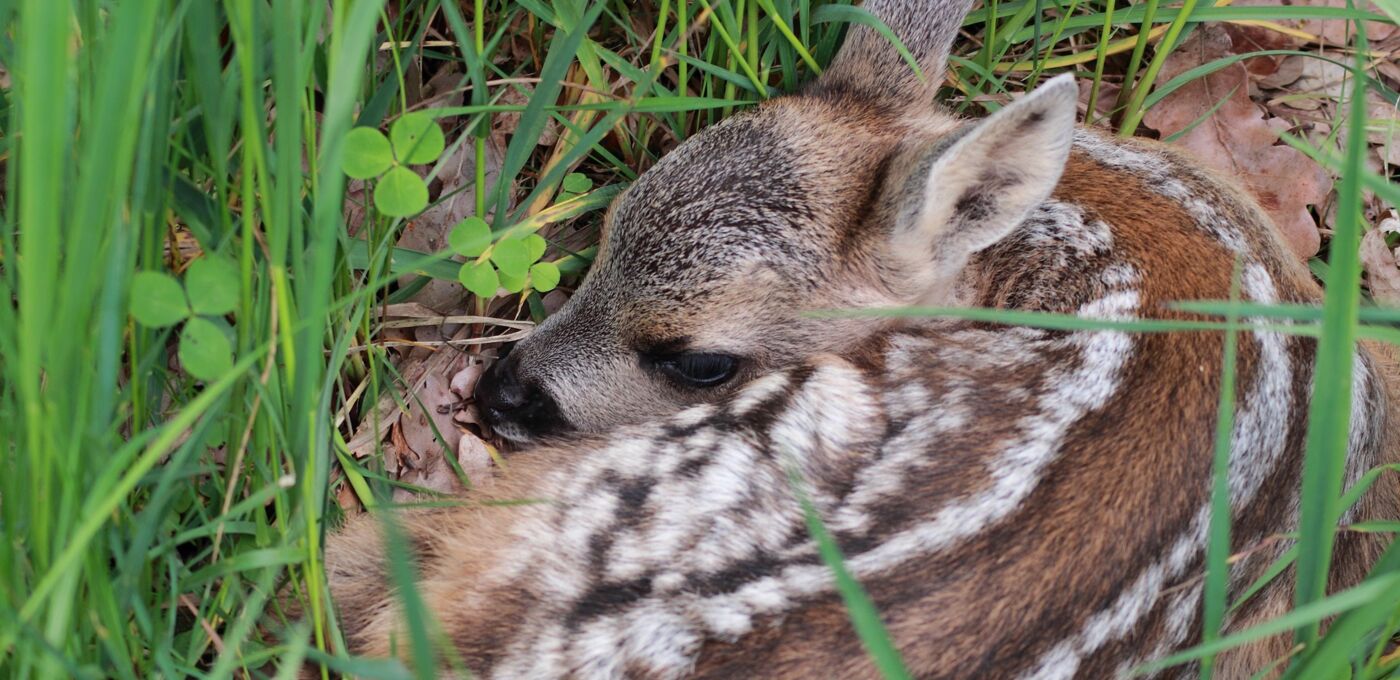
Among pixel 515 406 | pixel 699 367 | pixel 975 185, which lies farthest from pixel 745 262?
pixel 515 406

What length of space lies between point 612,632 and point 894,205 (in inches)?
54.9

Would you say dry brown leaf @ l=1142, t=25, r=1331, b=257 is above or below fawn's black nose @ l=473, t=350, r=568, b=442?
above

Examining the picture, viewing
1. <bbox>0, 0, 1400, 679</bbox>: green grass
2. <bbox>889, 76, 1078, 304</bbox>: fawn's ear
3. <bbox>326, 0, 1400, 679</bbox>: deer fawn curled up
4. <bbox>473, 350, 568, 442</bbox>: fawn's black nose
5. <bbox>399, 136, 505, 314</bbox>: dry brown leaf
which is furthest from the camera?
<bbox>399, 136, 505, 314</bbox>: dry brown leaf

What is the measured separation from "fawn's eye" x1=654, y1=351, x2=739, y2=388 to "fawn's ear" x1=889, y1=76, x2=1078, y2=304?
0.52 m

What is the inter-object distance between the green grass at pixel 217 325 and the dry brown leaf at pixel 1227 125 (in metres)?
0.77

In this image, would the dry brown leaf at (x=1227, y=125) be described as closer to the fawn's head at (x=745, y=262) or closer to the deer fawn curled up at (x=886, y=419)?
the deer fawn curled up at (x=886, y=419)

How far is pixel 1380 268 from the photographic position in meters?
4.16

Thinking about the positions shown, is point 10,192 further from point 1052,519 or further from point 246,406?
point 1052,519

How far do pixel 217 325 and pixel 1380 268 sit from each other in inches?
149

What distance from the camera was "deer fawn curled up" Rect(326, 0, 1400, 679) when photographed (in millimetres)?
2414

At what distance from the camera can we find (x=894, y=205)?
316 centimetres

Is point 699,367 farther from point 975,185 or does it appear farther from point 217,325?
point 217,325

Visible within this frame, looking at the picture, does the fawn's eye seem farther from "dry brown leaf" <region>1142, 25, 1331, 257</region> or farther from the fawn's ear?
"dry brown leaf" <region>1142, 25, 1331, 257</region>

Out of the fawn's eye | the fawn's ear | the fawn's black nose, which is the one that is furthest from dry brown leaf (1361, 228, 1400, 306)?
the fawn's black nose
